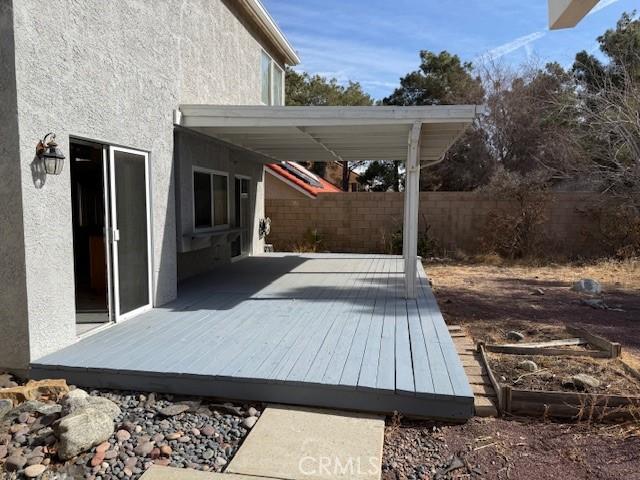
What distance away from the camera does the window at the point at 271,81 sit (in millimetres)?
12156

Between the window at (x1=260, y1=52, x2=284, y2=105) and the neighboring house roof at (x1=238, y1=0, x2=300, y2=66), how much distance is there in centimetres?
44

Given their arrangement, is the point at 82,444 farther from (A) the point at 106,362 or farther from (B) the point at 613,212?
(B) the point at 613,212

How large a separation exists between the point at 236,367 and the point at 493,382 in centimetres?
239

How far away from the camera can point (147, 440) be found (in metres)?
3.64

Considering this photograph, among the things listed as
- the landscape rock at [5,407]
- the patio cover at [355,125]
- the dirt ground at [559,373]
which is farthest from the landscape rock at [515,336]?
the landscape rock at [5,407]

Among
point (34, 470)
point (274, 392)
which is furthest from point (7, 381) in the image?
point (274, 392)

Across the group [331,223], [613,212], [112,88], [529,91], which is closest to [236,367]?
[112,88]

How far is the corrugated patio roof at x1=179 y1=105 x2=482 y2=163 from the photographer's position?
670cm

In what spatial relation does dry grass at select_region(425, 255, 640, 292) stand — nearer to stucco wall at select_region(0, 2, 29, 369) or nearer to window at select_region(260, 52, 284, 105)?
window at select_region(260, 52, 284, 105)

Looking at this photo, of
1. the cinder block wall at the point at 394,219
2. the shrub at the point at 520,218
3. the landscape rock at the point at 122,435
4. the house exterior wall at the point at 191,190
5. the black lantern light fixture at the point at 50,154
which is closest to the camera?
the landscape rock at the point at 122,435

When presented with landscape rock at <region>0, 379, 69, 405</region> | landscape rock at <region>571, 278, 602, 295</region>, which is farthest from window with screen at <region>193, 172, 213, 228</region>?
landscape rock at <region>571, 278, 602, 295</region>

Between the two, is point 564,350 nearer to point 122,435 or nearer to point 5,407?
point 122,435

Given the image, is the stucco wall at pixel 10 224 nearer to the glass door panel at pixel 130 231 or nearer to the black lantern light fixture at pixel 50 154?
the black lantern light fixture at pixel 50 154

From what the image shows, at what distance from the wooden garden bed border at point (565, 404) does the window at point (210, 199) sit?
5.78m
